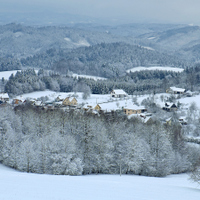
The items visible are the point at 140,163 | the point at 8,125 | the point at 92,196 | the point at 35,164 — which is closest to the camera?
the point at 92,196

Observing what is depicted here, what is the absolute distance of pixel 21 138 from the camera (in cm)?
2867

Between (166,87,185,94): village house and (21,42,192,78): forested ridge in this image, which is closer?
(166,87,185,94): village house

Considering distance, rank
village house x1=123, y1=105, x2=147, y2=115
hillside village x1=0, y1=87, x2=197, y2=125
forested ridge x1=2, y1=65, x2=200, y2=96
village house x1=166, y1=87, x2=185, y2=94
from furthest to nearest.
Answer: forested ridge x1=2, y1=65, x2=200, y2=96 < village house x1=166, y1=87, x2=185, y2=94 < village house x1=123, y1=105, x2=147, y2=115 < hillside village x1=0, y1=87, x2=197, y2=125

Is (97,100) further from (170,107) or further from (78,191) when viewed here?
(78,191)

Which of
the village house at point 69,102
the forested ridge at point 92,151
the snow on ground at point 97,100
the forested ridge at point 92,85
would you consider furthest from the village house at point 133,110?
the forested ridge at point 92,151

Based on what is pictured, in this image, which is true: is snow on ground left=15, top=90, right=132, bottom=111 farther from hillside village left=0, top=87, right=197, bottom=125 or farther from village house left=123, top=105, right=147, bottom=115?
village house left=123, top=105, right=147, bottom=115

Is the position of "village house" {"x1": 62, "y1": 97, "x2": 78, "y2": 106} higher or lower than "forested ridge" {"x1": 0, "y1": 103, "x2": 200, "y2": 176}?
lower

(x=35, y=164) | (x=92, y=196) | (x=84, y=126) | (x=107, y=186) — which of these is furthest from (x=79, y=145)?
(x=92, y=196)

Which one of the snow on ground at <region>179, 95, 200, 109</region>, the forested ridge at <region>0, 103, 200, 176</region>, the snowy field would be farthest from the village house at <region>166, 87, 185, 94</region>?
the snowy field

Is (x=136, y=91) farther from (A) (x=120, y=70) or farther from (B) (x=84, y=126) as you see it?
(A) (x=120, y=70)

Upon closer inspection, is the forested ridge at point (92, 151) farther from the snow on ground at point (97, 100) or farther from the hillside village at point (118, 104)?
the snow on ground at point (97, 100)

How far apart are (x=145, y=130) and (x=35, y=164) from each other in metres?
12.2

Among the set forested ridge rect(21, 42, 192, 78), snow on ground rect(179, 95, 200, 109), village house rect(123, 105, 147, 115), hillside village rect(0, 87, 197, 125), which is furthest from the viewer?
forested ridge rect(21, 42, 192, 78)

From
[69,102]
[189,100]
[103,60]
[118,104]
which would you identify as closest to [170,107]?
[189,100]
